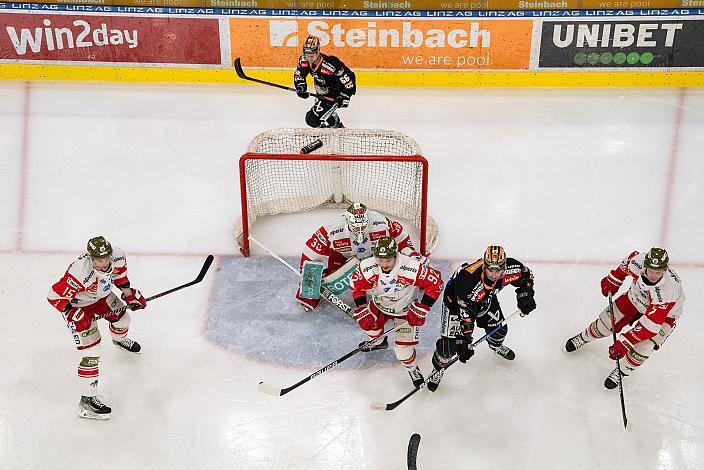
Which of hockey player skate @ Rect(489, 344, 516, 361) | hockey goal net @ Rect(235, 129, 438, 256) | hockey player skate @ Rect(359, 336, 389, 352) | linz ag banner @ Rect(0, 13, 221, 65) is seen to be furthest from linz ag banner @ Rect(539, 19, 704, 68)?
hockey player skate @ Rect(359, 336, 389, 352)

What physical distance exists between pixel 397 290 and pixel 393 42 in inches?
180

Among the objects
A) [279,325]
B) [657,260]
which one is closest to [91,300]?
[279,325]

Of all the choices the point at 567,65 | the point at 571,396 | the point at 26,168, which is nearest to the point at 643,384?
the point at 571,396

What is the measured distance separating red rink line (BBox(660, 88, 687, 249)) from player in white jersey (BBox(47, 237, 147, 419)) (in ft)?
14.1

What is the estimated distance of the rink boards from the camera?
31.2ft

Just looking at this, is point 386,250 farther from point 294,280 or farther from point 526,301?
point 294,280

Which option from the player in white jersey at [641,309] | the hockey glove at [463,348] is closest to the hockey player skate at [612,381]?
the player in white jersey at [641,309]

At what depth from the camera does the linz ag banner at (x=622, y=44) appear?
9.48 meters

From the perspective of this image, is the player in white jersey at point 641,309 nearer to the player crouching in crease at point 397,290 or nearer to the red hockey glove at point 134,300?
the player crouching in crease at point 397,290

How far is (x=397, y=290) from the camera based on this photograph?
18.6 feet

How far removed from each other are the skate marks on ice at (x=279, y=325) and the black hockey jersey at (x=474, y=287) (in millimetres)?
718

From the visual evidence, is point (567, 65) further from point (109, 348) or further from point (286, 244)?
point (109, 348)

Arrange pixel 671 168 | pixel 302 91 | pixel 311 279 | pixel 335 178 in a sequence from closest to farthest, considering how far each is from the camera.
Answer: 1. pixel 311 279
2. pixel 335 178
3. pixel 302 91
4. pixel 671 168

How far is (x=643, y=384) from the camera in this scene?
6.05 m
